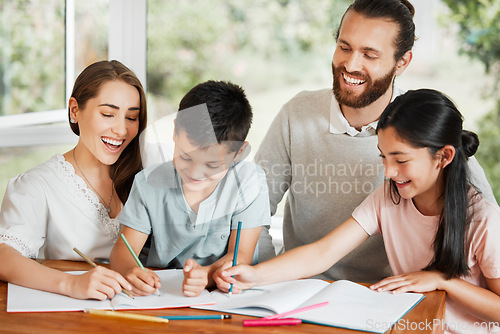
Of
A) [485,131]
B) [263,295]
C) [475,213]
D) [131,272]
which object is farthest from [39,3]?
[485,131]

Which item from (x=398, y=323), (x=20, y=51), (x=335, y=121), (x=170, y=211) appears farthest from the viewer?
(x=20, y=51)

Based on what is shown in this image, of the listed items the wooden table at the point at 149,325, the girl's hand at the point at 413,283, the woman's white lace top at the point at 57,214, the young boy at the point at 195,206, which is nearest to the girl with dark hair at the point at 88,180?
the woman's white lace top at the point at 57,214

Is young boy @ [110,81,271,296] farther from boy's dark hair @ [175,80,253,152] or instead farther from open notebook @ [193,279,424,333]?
open notebook @ [193,279,424,333]

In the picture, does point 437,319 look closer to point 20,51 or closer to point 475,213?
point 475,213

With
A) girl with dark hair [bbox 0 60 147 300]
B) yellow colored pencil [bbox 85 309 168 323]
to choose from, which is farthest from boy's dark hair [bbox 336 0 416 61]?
yellow colored pencil [bbox 85 309 168 323]

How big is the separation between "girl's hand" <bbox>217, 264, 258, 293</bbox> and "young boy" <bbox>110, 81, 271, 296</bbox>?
95 millimetres

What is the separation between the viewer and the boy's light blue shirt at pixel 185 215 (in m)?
1.32

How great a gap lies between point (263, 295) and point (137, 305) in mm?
241

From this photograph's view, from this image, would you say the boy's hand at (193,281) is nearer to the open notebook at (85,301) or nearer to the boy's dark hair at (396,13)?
the open notebook at (85,301)

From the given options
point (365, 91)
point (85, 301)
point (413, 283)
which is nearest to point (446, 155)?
point (413, 283)

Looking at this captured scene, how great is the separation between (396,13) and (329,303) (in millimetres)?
897

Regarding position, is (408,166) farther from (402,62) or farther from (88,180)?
(88,180)

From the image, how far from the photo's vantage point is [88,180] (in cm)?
145

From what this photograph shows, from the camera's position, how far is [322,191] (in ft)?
5.51
